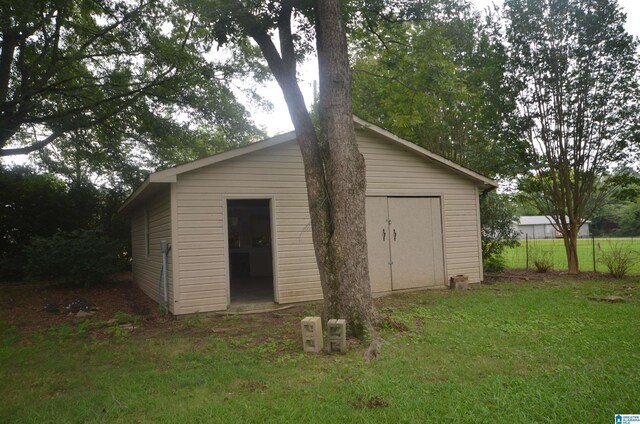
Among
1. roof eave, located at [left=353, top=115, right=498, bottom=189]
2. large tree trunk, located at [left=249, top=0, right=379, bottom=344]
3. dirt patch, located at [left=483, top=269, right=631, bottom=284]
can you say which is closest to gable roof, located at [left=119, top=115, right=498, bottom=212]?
roof eave, located at [left=353, top=115, right=498, bottom=189]

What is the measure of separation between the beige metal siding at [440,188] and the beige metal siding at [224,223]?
5.92 feet

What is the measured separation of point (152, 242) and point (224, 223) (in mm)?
2956

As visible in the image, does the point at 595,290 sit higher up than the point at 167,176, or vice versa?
the point at 167,176

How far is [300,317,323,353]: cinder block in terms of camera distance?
16.8 ft

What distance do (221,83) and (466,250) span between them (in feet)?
32.3

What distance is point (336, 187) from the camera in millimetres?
5777

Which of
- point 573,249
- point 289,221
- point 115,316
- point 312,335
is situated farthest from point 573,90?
point 115,316

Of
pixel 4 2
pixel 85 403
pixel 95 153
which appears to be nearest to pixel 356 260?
pixel 85 403

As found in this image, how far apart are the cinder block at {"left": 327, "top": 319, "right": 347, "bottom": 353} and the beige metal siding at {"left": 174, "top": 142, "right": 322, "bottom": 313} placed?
3.29m

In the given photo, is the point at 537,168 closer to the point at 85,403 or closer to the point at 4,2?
the point at 85,403

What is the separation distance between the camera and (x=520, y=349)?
489cm

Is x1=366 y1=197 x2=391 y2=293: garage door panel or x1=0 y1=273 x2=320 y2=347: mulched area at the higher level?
x1=366 y1=197 x2=391 y2=293: garage door panel

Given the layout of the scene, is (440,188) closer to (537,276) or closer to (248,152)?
(537,276)

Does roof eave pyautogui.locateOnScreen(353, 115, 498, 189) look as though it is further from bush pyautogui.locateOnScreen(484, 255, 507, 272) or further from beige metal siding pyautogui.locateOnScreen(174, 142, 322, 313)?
bush pyautogui.locateOnScreen(484, 255, 507, 272)
